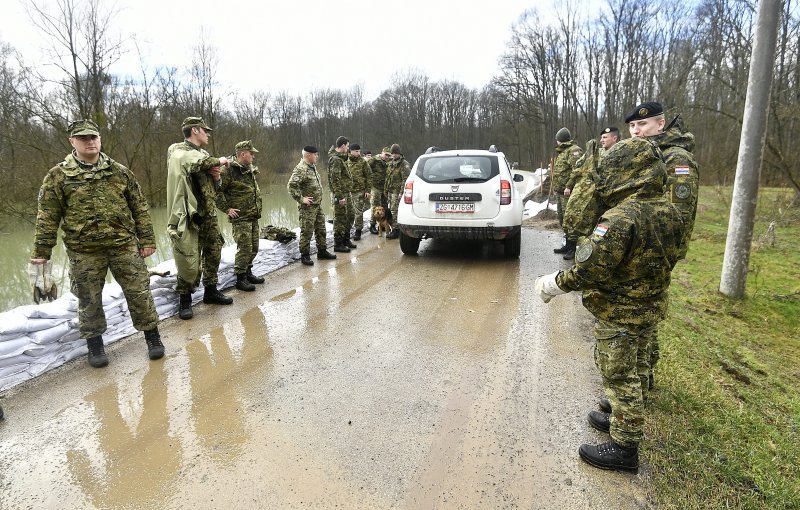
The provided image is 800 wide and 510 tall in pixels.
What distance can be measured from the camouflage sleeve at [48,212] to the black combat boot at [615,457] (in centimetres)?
416

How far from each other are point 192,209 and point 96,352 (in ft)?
5.36

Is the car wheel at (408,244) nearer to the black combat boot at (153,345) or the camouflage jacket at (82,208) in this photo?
the black combat boot at (153,345)

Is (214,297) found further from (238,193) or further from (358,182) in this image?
A: (358,182)

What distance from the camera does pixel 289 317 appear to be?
4.70 metres

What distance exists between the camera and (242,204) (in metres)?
5.61

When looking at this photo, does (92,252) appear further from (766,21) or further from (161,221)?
(161,221)

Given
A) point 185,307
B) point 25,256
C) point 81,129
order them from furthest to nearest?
point 25,256 → point 185,307 → point 81,129

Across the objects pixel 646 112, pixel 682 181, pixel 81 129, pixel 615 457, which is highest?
pixel 646 112

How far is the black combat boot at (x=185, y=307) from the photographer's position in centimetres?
469

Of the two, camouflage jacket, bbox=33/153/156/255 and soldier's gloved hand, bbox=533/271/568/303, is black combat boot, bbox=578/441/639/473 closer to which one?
soldier's gloved hand, bbox=533/271/568/303

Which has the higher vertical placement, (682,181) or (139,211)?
(682,181)

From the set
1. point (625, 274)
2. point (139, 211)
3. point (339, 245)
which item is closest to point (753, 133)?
point (625, 274)

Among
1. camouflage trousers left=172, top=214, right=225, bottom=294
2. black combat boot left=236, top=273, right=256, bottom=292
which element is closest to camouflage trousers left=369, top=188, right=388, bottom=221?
black combat boot left=236, top=273, right=256, bottom=292

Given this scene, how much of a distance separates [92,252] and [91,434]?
5.11 feet
